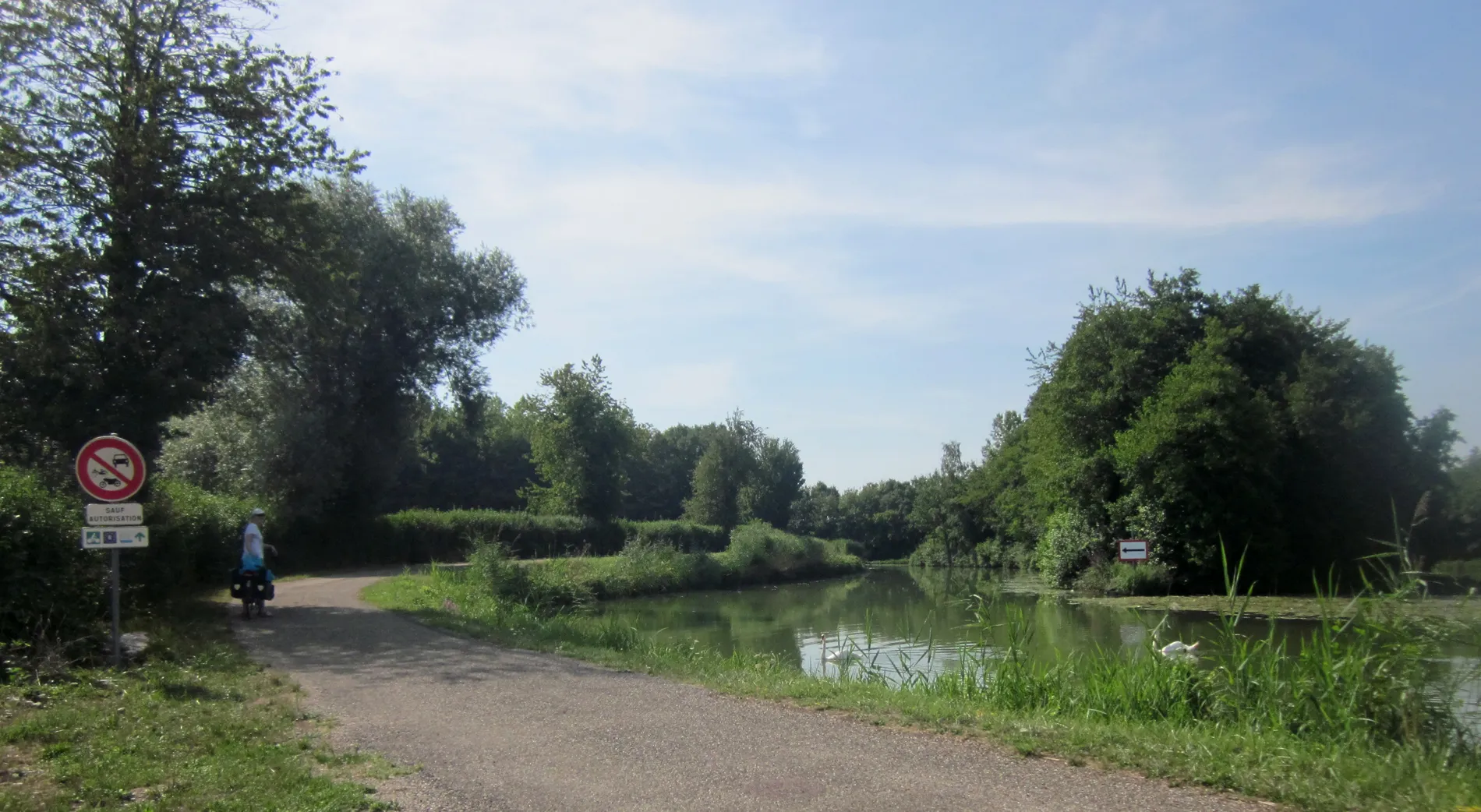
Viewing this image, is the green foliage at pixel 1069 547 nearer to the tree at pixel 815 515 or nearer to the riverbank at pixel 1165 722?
the riverbank at pixel 1165 722

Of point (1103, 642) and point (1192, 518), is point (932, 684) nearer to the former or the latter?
point (1103, 642)

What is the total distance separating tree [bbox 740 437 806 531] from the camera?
62.2 metres

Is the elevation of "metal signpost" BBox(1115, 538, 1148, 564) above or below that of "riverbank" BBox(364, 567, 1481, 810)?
above

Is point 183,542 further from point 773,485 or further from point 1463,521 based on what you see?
point 773,485

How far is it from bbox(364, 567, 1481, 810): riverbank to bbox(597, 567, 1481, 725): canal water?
2.46 ft

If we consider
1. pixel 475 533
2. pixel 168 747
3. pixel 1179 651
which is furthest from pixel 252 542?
pixel 475 533

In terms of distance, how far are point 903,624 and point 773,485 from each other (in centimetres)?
4854

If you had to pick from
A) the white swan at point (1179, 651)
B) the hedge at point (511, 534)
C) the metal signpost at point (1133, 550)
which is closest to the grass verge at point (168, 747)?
the white swan at point (1179, 651)

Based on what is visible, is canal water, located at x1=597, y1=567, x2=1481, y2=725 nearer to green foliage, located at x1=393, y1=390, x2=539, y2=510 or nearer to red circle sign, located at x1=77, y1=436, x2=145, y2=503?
red circle sign, located at x1=77, y1=436, x2=145, y2=503

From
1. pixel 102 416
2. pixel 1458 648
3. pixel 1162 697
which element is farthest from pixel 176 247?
pixel 1458 648

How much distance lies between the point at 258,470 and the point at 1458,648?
3185cm

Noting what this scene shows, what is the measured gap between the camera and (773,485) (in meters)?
69.2

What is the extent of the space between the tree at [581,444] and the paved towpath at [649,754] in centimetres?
3519

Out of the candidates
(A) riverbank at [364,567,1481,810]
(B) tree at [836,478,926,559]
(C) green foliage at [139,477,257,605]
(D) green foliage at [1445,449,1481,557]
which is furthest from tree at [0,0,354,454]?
(B) tree at [836,478,926,559]
